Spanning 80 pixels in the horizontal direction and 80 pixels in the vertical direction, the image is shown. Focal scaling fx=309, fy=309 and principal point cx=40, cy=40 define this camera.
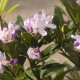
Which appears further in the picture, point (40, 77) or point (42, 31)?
point (40, 77)

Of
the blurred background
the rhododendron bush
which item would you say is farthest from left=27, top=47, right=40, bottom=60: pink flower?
the blurred background

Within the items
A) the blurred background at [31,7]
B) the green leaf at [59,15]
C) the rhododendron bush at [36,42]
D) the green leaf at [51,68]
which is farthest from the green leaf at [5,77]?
the blurred background at [31,7]

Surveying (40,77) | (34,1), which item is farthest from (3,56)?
(34,1)

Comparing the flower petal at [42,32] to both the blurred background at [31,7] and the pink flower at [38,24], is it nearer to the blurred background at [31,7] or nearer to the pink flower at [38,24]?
the pink flower at [38,24]

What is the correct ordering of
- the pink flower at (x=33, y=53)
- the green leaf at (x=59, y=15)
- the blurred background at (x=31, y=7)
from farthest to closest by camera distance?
the blurred background at (x=31, y=7) < the green leaf at (x=59, y=15) < the pink flower at (x=33, y=53)

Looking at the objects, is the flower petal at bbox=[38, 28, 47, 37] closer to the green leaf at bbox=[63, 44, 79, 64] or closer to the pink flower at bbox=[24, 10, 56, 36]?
the pink flower at bbox=[24, 10, 56, 36]

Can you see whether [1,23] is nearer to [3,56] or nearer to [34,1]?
[3,56]
